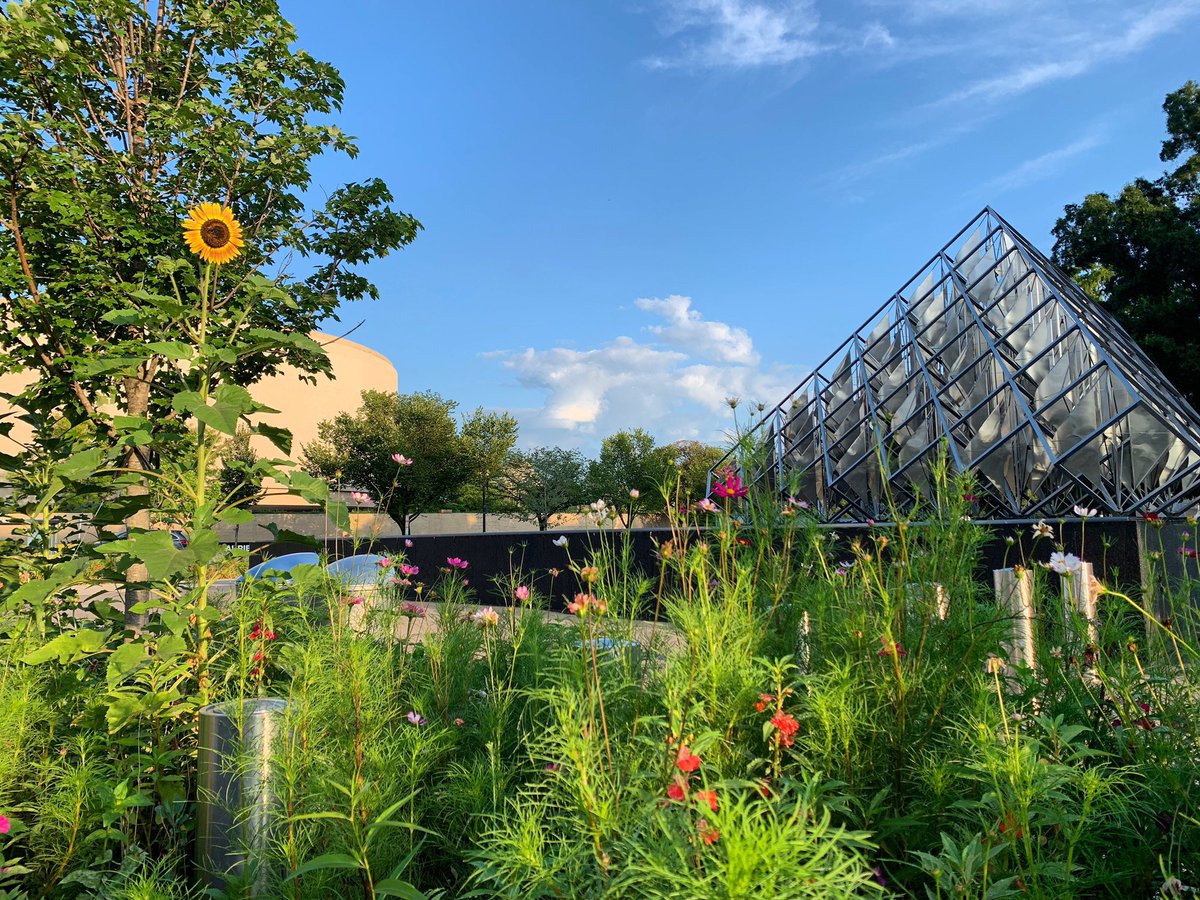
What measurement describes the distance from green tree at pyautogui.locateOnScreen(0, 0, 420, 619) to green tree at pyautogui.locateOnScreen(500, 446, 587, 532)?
38683 mm

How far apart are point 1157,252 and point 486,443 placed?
111ft

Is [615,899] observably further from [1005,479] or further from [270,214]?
[1005,479]

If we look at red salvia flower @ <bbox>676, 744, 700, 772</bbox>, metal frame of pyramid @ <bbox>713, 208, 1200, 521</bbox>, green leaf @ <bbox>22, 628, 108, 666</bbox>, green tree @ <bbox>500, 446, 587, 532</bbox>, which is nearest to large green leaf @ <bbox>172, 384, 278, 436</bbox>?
green leaf @ <bbox>22, 628, 108, 666</bbox>

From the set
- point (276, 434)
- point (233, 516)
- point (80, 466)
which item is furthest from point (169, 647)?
point (276, 434)

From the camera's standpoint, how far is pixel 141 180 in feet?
22.1

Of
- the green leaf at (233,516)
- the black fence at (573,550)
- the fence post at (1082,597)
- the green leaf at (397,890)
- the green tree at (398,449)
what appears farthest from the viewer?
the green tree at (398,449)

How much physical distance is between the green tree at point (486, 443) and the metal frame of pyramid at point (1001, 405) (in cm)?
2247

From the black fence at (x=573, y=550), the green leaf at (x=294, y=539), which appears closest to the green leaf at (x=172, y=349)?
the green leaf at (x=294, y=539)

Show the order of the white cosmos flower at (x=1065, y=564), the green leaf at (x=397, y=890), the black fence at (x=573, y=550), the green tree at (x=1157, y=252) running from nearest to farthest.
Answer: the green leaf at (x=397, y=890) < the white cosmos flower at (x=1065, y=564) < the black fence at (x=573, y=550) < the green tree at (x=1157, y=252)

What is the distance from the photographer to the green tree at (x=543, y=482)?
156 feet

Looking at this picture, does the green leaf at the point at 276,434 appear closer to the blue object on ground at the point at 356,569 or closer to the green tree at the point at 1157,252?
A: the blue object on ground at the point at 356,569

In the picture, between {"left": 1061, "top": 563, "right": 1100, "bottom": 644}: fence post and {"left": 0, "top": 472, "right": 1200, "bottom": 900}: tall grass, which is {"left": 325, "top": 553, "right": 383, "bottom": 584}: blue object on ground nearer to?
{"left": 0, "top": 472, "right": 1200, "bottom": 900}: tall grass

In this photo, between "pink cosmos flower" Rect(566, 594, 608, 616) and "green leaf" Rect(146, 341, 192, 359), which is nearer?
"pink cosmos flower" Rect(566, 594, 608, 616)

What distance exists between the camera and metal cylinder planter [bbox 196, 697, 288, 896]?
1994 mm
